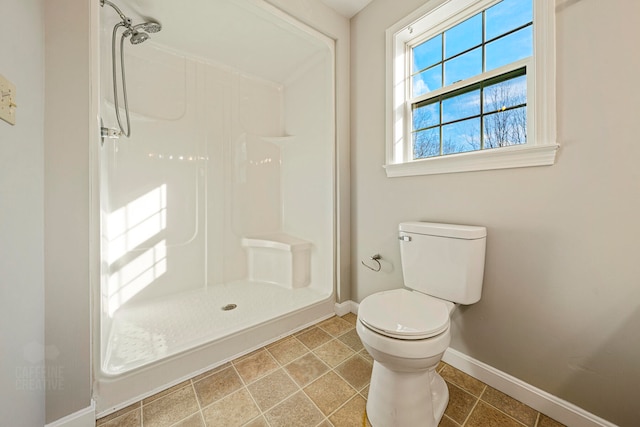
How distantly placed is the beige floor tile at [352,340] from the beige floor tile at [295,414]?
18.8 inches

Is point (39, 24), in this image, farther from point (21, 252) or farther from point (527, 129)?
point (527, 129)

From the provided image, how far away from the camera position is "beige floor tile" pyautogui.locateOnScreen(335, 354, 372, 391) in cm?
123

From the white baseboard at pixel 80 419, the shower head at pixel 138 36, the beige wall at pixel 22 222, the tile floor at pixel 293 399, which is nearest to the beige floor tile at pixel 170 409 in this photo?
the tile floor at pixel 293 399

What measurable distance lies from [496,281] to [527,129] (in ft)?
2.44

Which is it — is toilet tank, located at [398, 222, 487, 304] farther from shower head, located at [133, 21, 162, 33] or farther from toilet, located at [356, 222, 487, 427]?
shower head, located at [133, 21, 162, 33]

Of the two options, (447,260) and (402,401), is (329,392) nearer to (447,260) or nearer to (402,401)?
(402,401)

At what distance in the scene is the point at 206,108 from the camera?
2252 millimetres

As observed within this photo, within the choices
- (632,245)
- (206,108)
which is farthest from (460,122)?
(206,108)

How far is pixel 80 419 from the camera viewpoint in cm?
97

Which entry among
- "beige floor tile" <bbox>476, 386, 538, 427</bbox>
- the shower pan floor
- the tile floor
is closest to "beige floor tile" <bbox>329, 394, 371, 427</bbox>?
the tile floor

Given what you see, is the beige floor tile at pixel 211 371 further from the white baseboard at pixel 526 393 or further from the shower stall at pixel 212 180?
the white baseboard at pixel 526 393

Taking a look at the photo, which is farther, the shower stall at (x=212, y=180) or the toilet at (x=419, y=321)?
the shower stall at (x=212, y=180)

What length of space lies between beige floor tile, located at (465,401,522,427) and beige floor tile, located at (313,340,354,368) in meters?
0.64

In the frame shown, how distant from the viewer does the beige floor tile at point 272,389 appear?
1126 millimetres
